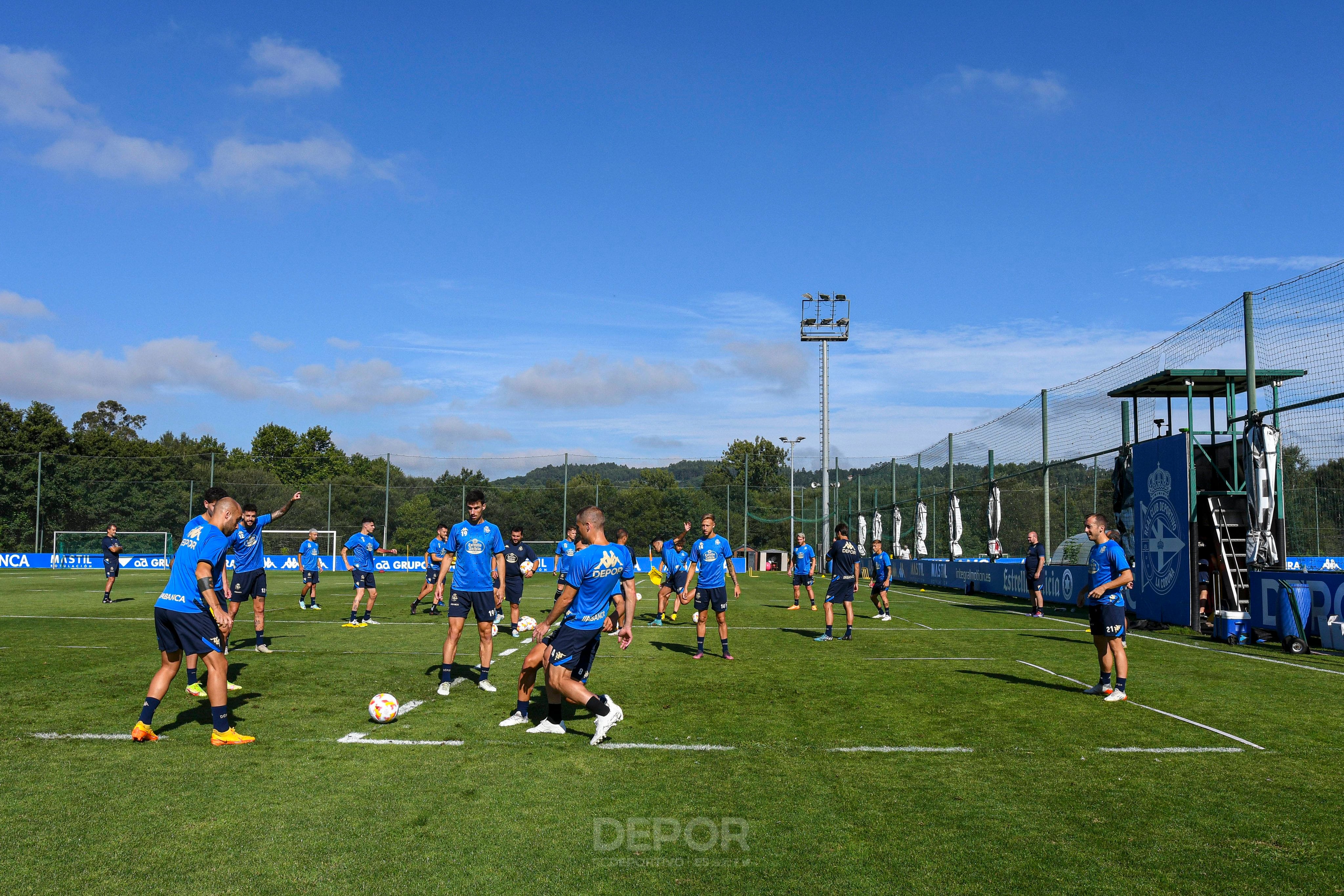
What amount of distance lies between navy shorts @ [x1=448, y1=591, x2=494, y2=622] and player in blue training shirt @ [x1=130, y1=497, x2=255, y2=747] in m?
2.81

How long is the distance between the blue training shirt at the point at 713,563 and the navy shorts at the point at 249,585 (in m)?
6.70

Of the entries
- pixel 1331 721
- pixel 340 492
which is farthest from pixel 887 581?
pixel 340 492

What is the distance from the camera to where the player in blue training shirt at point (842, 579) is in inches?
584

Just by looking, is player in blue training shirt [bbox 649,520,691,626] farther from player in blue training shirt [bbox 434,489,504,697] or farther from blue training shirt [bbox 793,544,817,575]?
player in blue training shirt [bbox 434,489,504,697]

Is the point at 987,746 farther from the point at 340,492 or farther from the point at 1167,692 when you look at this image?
the point at 340,492

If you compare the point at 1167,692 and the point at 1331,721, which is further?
the point at 1167,692

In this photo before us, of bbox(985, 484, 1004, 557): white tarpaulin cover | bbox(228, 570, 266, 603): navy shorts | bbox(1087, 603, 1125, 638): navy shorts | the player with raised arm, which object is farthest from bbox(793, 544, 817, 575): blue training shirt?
bbox(228, 570, 266, 603): navy shorts

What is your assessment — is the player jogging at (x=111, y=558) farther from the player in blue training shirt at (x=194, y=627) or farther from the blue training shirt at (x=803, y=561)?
the player in blue training shirt at (x=194, y=627)

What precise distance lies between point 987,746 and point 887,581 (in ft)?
40.0

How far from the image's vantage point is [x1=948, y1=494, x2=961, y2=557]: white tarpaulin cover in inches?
1303

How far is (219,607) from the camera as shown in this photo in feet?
24.4

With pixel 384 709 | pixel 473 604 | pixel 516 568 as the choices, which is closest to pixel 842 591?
pixel 516 568

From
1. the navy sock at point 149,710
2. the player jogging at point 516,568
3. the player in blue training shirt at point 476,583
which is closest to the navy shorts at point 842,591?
the player jogging at point 516,568

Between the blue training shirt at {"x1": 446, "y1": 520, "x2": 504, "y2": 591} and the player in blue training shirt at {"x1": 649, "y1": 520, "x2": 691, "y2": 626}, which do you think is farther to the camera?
the player in blue training shirt at {"x1": 649, "y1": 520, "x2": 691, "y2": 626}
